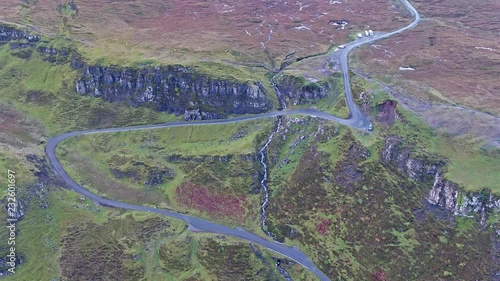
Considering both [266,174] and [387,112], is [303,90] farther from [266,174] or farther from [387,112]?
[266,174]

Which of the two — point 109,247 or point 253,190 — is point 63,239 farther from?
point 253,190

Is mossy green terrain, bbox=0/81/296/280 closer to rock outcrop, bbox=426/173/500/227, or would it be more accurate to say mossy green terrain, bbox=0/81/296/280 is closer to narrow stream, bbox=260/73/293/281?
narrow stream, bbox=260/73/293/281

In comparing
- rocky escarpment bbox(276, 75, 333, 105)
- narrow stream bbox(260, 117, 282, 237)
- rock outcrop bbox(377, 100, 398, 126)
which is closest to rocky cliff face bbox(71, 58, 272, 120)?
rocky escarpment bbox(276, 75, 333, 105)

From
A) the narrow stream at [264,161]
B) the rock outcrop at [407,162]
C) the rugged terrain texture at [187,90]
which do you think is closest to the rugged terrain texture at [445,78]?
the rock outcrop at [407,162]

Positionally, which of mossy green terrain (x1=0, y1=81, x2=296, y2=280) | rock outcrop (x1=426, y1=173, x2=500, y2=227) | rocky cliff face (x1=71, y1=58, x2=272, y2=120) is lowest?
mossy green terrain (x1=0, y1=81, x2=296, y2=280)

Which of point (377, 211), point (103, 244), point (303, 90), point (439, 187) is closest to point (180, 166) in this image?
point (103, 244)

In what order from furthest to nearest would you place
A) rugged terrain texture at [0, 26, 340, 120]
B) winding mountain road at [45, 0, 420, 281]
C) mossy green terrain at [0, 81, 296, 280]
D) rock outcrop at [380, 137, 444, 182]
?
rugged terrain texture at [0, 26, 340, 120], rock outcrop at [380, 137, 444, 182], winding mountain road at [45, 0, 420, 281], mossy green terrain at [0, 81, 296, 280]

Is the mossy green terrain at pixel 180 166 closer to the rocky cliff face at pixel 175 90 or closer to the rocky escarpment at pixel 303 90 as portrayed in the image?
the rocky cliff face at pixel 175 90
